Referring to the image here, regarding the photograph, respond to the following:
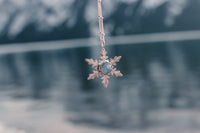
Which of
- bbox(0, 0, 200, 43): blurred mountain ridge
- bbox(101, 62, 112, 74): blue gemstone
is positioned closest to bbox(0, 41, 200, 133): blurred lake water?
bbox(101, 62, 112, 74): blue gemstone

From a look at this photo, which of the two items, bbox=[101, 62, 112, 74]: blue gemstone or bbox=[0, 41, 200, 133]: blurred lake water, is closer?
bbox=[101, 62, 112, 74]: blue gemstone

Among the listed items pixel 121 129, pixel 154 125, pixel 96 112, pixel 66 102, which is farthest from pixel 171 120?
pixel 66 102

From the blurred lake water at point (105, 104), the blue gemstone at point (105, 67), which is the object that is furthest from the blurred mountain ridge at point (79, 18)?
the blue gemstone at point (105, 67)

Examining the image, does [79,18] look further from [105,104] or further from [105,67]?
[105,67]

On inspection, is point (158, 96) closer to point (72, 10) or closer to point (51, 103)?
point (51, 103)

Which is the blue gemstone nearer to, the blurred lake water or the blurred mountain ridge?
the blurred lake water

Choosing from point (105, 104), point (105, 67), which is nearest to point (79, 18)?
point (105, 104)

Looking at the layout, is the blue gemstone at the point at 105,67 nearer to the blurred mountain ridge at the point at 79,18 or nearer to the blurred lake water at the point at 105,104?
the blurred lake water at the point at 105,104

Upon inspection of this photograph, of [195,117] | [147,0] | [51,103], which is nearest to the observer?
[195,117]
